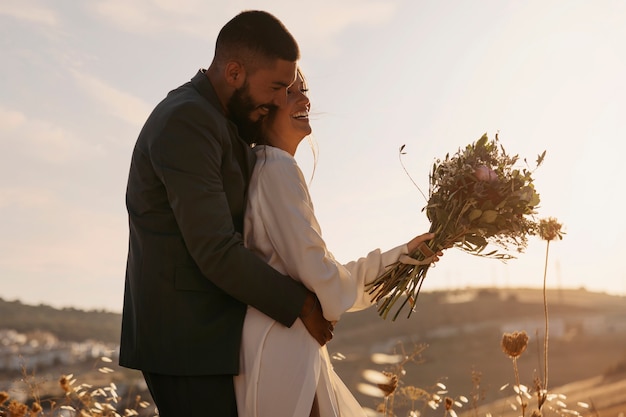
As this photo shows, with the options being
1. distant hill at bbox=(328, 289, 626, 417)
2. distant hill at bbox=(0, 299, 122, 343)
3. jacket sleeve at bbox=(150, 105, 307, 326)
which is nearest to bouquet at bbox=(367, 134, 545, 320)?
jacket sleeve at bbox=(150, 105, 307, 326)

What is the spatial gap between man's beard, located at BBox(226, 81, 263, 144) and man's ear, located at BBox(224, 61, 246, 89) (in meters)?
0.03

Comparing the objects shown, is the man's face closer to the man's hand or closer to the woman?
the woman

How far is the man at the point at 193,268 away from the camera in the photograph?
3.41 m

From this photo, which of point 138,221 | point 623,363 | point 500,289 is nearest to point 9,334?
point 623,363

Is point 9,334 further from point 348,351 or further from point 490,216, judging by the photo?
point 490,216

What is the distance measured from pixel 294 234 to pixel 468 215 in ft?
3.56

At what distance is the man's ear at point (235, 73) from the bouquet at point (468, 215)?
97cm

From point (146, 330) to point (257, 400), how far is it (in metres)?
0.57

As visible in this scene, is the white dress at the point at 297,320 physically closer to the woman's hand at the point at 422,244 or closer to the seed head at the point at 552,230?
the woman's hand at the point at 422,244

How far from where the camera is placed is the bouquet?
4.23 meters

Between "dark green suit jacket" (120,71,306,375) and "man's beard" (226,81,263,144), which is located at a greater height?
"man's beard" (226,81,263,144)

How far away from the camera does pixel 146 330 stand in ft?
11.8

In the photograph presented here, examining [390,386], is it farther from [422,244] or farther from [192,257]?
[192,257]

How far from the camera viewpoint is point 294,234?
3.62 metres
